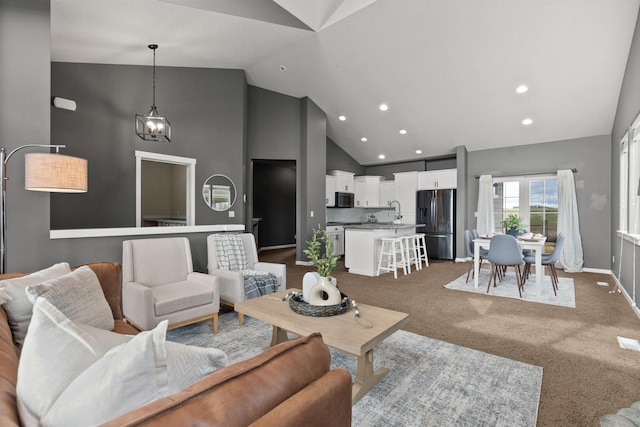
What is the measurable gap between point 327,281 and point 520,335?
2.05 metres

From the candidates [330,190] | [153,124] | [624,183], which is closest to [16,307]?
[153,124]

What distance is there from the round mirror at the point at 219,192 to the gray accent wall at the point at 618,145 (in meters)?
5.33

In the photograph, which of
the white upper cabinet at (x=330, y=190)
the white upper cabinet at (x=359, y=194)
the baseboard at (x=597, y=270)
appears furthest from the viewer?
the white upper cabinet at (x=359, y=194)

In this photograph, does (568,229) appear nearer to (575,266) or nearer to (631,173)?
(575,266)

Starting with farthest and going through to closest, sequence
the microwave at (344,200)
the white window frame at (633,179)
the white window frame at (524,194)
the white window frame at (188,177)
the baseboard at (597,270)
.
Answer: the microwave at (344,200) → the white window frame at (524,194) → the baseboard at (597,270) → the white window frame at (188,177) → the white window frame at (633,179)

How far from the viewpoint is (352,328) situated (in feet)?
6.38

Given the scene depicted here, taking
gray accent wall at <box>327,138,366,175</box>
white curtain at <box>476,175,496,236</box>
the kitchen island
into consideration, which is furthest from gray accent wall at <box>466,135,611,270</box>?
gray accent wall at <box>327,138,366,175</box>

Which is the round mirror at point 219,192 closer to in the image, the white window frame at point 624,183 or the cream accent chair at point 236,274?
the cream accent chair at point 236,274

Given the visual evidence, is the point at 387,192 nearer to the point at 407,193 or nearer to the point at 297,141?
the point at 407,193

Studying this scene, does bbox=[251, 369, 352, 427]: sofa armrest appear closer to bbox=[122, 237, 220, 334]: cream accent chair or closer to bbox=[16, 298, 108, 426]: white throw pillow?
bbox=[16, 298, 108, 426]: white throw pillow

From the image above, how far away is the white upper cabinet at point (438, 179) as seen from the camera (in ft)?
24.0

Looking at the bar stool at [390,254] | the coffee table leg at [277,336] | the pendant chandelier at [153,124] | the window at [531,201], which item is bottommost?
the coffee table leg at [277,336]

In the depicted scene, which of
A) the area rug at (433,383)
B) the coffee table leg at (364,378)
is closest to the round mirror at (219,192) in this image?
the area rug at (433,383)

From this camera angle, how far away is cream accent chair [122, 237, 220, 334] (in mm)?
2521
